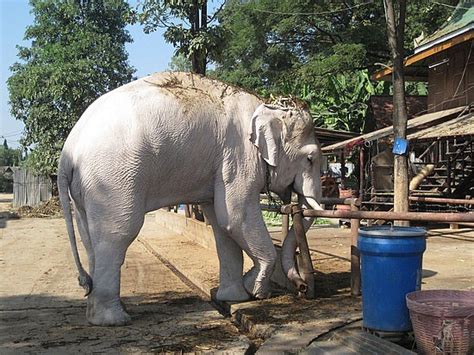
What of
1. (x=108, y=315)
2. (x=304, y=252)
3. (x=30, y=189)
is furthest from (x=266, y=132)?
(x=30, y=189)

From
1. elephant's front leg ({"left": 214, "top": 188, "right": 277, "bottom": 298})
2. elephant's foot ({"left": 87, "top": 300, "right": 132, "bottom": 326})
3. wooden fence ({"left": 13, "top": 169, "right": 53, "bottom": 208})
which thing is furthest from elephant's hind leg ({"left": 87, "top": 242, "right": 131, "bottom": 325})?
wooden fence ({"left": 13, "top": 169, "right": 53, "bottom": 208})

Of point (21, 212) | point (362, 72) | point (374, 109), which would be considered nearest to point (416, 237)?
point (374, 109)

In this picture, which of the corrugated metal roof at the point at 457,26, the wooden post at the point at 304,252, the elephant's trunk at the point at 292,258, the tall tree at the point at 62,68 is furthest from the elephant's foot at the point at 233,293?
the tall tree at the point at 62,68

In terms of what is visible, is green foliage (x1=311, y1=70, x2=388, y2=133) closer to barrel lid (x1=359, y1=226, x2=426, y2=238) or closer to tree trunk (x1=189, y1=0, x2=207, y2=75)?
tree trunk (x1=189, y1=0, x2=207, y2=75)

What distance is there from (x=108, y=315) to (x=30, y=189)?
2862cm

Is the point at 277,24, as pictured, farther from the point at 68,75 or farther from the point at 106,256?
the point at 106,256

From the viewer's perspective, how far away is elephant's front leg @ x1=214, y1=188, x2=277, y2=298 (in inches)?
260

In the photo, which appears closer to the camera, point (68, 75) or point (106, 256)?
point (106, 256)

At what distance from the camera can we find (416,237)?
4.67 m

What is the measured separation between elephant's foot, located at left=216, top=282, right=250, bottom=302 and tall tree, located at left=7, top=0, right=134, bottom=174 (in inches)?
923

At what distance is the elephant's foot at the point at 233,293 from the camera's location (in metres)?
7.01

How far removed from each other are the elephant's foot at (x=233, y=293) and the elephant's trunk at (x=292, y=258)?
0.52 meters

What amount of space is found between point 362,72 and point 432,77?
7.34 metres

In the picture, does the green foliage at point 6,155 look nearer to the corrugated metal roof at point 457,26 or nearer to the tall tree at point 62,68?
the tall tree at point 62,68
